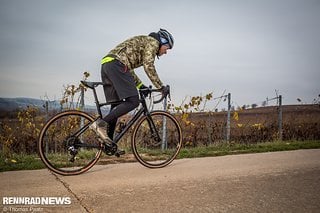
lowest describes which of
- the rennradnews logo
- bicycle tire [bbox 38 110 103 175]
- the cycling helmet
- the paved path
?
the rennradnews logo

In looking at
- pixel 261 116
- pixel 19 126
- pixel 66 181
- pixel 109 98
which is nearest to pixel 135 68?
pixel 109 98

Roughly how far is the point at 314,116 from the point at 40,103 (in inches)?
492

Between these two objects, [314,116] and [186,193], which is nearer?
[186,193]

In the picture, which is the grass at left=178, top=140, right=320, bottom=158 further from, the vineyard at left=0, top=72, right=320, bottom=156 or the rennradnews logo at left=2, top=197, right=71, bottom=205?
the rennradnews logo at left=2, top=197, right=71, bottom=205

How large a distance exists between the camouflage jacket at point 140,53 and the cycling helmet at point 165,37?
15 centimetres

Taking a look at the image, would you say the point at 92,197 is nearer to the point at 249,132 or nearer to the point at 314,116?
the point at 249,132

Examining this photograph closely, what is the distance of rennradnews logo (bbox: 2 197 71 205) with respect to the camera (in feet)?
8.33

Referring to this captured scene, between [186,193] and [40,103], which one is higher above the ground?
[40,103]

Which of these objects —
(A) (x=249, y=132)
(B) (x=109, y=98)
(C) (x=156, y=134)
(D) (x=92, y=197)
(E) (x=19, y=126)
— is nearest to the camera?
(D) (x=92, y=197)

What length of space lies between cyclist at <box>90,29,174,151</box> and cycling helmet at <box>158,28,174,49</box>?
1 cm

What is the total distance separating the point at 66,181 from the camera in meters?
3.38

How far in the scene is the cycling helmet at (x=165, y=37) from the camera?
425 centimetres

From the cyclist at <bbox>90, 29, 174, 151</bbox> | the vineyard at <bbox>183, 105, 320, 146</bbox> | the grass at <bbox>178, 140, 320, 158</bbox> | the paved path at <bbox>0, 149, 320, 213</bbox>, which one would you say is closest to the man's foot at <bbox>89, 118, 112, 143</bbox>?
the cyclist at <bbox>90, 29, 174, 151</bbox>

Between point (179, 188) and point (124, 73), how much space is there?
1831 millimetres
